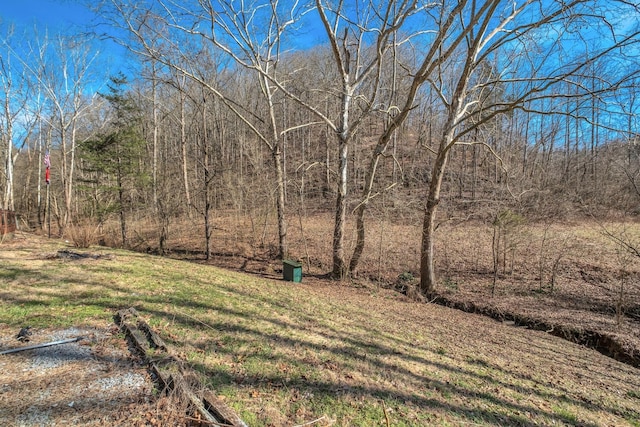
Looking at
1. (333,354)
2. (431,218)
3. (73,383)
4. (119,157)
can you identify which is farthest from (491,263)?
(119,157)

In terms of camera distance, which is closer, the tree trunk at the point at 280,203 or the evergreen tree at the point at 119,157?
the tree trunk at the point at 280,203

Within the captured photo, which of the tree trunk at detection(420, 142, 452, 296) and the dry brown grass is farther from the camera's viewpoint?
the tree trunk at detection(420, 142, 452, 296)

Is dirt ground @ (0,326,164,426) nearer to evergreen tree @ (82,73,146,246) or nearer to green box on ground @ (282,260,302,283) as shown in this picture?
green box on ground @ (282,260,302,283)

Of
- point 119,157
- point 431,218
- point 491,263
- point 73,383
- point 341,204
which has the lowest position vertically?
point 491,263

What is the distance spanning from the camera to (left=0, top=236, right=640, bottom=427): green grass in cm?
279

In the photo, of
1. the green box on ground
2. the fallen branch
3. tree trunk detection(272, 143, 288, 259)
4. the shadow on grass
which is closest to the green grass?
the shadow on grass

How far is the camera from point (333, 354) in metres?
3.68

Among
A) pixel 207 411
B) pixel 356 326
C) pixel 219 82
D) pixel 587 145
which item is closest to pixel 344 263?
pixel 356 326

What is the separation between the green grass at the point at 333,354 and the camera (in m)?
2.79

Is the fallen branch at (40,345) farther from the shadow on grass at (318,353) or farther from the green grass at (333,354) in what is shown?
the shadow on grass at (318,353)

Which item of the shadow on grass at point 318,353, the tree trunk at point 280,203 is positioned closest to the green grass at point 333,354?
the shadow on grass at point 318,353

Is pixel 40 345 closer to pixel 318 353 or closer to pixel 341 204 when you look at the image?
pixel 318 353

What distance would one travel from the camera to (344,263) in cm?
908

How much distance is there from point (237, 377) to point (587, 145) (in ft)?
90.4
